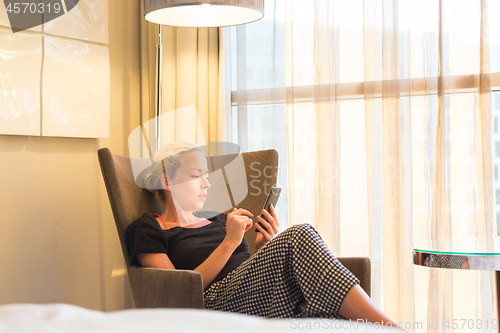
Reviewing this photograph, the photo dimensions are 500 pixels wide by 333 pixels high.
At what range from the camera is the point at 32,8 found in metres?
2.05

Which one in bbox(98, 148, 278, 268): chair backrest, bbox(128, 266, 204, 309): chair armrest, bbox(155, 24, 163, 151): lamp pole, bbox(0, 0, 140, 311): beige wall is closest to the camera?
bbox(128, 266, 204, 309): chair armrest

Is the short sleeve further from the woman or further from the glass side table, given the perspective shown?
the glass side table

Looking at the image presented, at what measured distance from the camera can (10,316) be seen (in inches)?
27.0

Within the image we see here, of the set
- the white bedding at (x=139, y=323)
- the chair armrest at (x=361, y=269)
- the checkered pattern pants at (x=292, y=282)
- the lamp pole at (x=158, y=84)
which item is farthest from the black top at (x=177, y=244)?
the white bedding at (x=139, y=323)

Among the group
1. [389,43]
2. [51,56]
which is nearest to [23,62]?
[51,56]

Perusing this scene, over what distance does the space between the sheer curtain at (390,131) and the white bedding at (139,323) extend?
1.58 metres

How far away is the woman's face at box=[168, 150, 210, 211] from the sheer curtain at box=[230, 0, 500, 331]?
0.63 meters

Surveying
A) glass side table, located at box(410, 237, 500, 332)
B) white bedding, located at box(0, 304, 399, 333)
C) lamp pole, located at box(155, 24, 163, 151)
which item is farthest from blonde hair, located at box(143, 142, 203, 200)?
white bedding, located at box(0, 304, 399, 333)

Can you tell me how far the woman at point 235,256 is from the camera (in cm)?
132

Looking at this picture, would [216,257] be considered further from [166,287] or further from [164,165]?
[164,165]

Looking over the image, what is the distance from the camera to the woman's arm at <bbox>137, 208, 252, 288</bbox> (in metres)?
1.66

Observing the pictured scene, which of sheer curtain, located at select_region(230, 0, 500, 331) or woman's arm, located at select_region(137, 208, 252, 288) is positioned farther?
sheer curtain, located at select_region(230, 0, 500, 331)

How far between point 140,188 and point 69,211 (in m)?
0.53

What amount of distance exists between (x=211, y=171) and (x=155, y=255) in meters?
0.54
